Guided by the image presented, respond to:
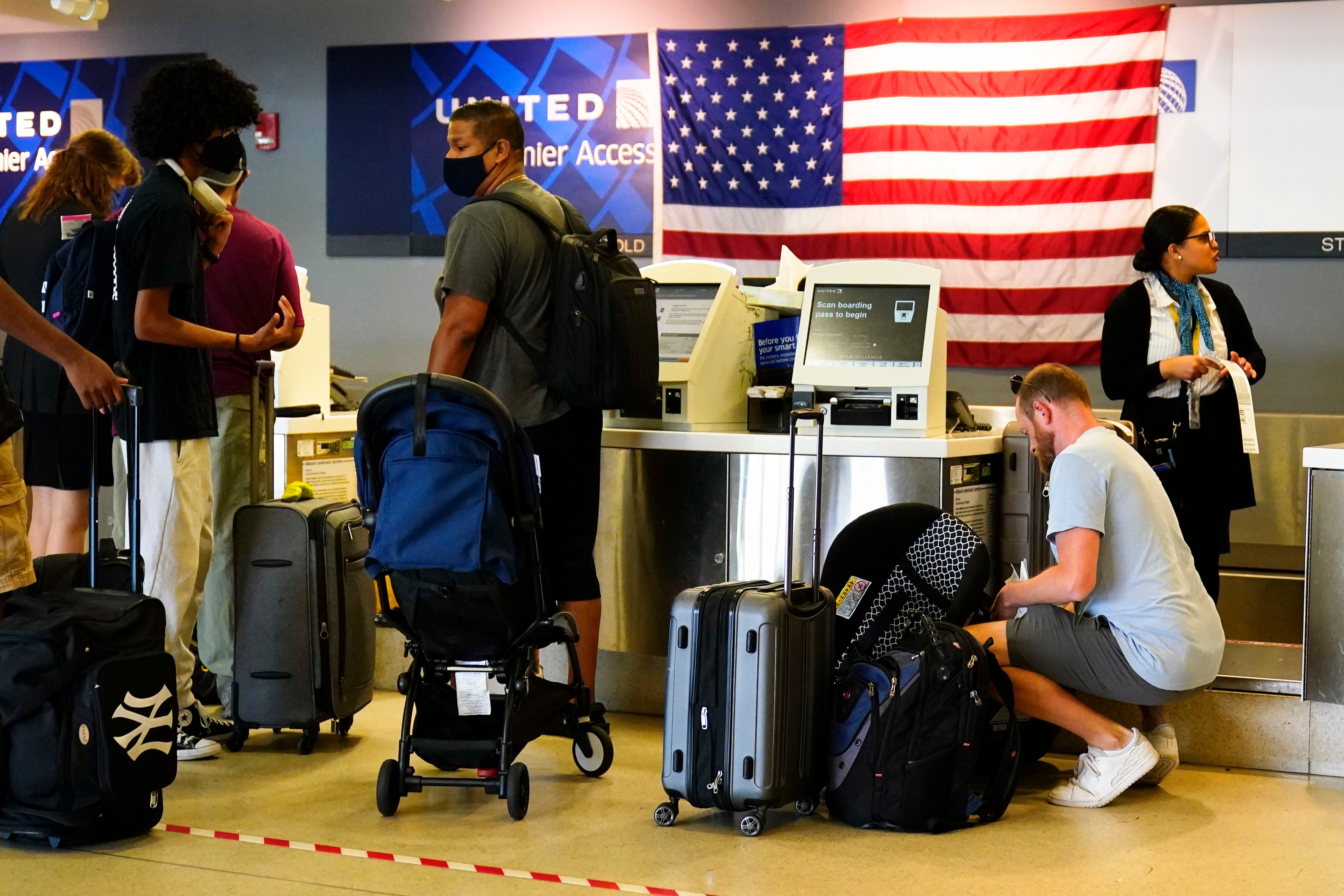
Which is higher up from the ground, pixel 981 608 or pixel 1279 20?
pixel 1279 20

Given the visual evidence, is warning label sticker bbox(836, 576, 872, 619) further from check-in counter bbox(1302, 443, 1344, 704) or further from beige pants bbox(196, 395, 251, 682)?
beige pants bbox(196, 395, 251, 682)

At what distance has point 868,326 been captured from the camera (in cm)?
425

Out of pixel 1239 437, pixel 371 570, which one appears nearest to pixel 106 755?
pixel 371 570

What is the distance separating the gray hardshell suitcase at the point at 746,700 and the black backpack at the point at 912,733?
0.09 meters

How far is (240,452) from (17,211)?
3.28 ft

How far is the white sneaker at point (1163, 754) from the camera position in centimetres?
360

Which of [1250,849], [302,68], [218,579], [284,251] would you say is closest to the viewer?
[1250,849]

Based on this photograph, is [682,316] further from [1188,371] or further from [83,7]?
[83,7]

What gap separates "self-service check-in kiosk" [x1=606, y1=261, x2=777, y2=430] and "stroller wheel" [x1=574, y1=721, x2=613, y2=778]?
39.6 inches

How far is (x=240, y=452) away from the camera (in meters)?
4.16

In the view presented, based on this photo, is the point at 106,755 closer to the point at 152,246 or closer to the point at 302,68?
the point at 152,246

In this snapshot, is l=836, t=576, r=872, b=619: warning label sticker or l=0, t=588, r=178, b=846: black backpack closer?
l=0, t=588, r=178, b=846: black backpack

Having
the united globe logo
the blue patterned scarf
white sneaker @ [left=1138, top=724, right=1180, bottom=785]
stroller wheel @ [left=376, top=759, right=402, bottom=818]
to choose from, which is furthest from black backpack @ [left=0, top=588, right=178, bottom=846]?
the united globe logo

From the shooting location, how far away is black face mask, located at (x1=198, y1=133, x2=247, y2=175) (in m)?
3.68
